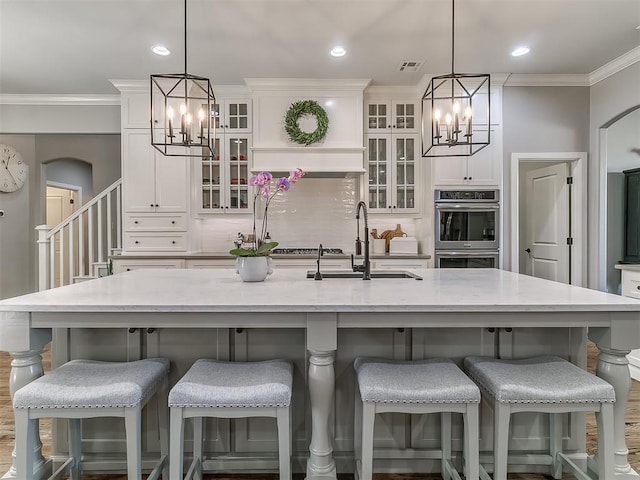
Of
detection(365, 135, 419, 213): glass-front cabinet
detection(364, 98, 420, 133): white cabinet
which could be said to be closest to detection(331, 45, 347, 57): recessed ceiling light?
detection(364, 98, 420, 133): white cabinet

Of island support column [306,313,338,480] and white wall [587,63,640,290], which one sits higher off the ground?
white wall [587,63,640,290]

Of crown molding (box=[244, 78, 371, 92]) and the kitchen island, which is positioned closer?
the kitchen island

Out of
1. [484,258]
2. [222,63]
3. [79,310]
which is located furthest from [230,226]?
[79,310]

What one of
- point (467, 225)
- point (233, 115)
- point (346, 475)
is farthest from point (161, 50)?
point (346, 475)

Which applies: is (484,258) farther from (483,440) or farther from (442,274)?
(483,440)

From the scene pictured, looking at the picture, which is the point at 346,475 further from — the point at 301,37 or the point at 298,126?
the point at 298,126

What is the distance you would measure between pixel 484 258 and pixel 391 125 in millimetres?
1784

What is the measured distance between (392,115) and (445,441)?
3.56 meters

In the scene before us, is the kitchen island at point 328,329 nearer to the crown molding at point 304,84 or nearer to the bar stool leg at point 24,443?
the bar stool leg at point 24,443

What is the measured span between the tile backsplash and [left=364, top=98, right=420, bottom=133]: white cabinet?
2.53 ft

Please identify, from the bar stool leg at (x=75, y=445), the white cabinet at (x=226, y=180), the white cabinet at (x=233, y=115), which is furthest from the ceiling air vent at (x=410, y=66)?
the bar stool leg at (x=75, y=445)

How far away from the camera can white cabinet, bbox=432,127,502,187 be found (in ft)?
14.0

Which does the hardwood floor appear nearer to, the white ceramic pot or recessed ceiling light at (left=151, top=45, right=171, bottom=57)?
the white ceramic pot

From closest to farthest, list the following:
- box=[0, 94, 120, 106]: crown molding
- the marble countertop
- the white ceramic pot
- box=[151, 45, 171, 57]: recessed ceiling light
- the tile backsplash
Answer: the white ceramic pot
box=[151, 45, 171, 57]: recessed ceiling light
the marble countertop
box=[0, 94, 120, 106]: crown molding
the tile backsplash
